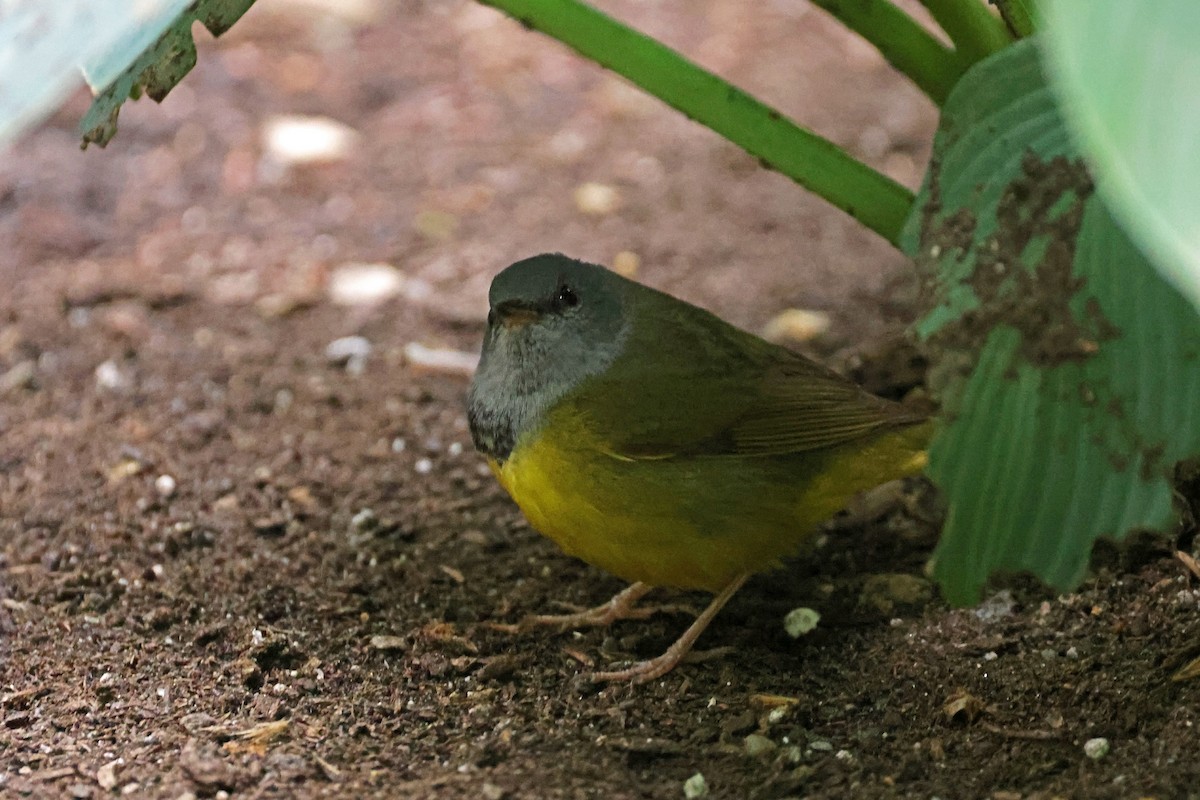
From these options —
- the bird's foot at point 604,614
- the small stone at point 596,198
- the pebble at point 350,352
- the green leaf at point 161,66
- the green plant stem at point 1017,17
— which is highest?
the green plant stem at point 1017,17

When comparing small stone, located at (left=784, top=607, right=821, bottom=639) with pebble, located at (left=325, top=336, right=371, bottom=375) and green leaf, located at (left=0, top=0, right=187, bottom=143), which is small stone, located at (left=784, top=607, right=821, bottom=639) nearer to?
pebble, located at (left=325, top=336, right=371, bottom=375)

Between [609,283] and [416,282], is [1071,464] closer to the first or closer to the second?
[609,283]

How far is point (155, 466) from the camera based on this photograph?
11.2ft

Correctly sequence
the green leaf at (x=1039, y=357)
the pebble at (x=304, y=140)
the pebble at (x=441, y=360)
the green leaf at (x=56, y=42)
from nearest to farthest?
the green leaf at (x=56, y=42) < the green leaf at (x=1039, y=357) < the pebble at (x=441, y=360) < the pebble at (x=304, y=140)

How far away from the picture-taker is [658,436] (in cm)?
281

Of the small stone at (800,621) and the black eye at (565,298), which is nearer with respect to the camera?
the small stone at (800,621)

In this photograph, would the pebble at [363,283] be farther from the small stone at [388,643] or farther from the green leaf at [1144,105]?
the green leaf at [1144,105]

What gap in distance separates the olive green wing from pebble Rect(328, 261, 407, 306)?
5.21 feet

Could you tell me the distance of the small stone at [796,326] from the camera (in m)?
3.97

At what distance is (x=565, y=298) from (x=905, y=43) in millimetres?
978

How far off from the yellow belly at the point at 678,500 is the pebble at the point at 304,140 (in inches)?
102

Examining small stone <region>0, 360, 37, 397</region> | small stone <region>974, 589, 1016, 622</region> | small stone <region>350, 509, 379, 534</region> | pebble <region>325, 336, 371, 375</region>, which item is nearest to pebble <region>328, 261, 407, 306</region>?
pebble <region>325, 336, 371, 375</region>

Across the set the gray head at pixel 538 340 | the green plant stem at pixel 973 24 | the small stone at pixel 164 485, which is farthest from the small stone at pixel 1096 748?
the small stone at pixel 164 485

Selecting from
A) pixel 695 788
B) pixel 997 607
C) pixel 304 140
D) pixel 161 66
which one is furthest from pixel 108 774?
pixel 304 140
